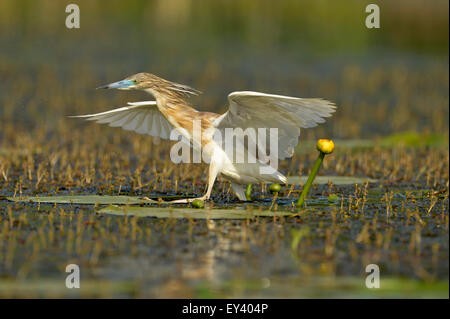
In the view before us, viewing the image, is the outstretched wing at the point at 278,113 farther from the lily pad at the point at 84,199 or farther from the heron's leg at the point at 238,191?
the lily pad at the point at 84,199

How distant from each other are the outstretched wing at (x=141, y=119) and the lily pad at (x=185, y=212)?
2072mm

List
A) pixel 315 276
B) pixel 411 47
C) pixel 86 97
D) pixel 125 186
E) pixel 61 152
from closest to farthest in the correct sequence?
pixel 315 276, pixel 125 186, pixel 61 152, pixel 86 97, pixel 411 47

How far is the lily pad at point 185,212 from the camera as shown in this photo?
8.24 meters

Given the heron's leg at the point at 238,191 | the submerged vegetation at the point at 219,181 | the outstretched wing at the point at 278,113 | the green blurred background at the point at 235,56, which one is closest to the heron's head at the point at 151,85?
the outstretched wing at the point at 278,113

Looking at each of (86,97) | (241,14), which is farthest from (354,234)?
(241,14)

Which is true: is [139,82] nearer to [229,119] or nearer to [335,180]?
[229,119]

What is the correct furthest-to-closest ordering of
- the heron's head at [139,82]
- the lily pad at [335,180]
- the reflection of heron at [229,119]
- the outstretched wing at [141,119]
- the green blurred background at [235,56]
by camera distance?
1. the green blurred background at [235,56]
2. the lily pad at [335,180]
3. the outstretched wing at [141,119]
4. the heron's head at [139,82]
5. the reflection of heron at [229,119]

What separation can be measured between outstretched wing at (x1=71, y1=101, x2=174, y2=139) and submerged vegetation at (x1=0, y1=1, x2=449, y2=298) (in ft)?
2.32

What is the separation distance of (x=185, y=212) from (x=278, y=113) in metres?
1.43

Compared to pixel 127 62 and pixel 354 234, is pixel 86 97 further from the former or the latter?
pixel 354 234

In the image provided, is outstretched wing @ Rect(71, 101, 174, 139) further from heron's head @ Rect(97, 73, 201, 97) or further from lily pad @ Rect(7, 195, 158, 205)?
lily pad @ Rect(7, 195, 158, 205)

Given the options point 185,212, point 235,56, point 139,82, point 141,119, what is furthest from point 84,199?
point 235,56
